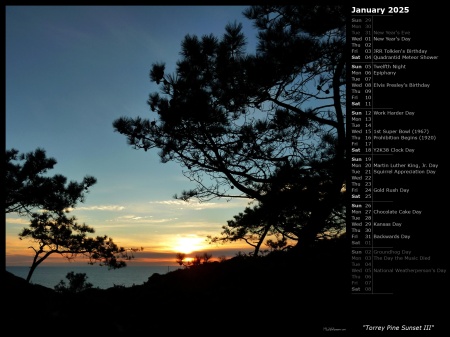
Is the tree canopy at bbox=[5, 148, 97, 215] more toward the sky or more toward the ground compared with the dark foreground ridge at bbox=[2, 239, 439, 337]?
more toward the sky

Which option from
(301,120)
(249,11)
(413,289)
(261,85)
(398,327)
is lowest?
(398,327)

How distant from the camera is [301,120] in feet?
19.5

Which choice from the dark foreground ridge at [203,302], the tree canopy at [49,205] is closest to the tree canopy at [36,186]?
the tree canopy at [49,205]

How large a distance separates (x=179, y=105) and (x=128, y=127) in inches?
45.3

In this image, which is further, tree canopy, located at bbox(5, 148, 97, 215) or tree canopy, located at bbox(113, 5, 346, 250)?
tree canopy, located at bbox(5, 148, 97, 215)

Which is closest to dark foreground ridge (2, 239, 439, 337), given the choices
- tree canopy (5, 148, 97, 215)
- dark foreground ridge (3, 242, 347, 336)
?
dark foreground ridge (3, 242, 347, 336)

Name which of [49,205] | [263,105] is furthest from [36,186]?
[263,105]

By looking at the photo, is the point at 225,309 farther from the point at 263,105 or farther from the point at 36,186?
the point at 36,186

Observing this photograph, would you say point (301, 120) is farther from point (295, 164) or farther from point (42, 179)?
point (42, 179)

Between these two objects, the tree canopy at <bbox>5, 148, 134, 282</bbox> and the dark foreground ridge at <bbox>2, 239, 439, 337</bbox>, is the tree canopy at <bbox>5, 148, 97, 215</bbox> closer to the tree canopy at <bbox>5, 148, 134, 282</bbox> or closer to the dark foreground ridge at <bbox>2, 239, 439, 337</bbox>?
the tree canopy at <bbox>5, 148, 134, 282</bbox>

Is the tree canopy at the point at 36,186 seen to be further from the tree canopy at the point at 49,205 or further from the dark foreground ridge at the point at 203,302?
the dark foreground ridge at the point at 203,302

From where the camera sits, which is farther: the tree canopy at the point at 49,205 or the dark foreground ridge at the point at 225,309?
the tree canopy at the point at 49,205

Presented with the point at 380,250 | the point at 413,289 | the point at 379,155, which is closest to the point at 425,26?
→ the point at 379,155

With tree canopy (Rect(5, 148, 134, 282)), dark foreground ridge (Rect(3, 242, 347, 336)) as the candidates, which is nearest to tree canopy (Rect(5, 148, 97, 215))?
tree canopy (Rect(5, 148, 134, 282))
